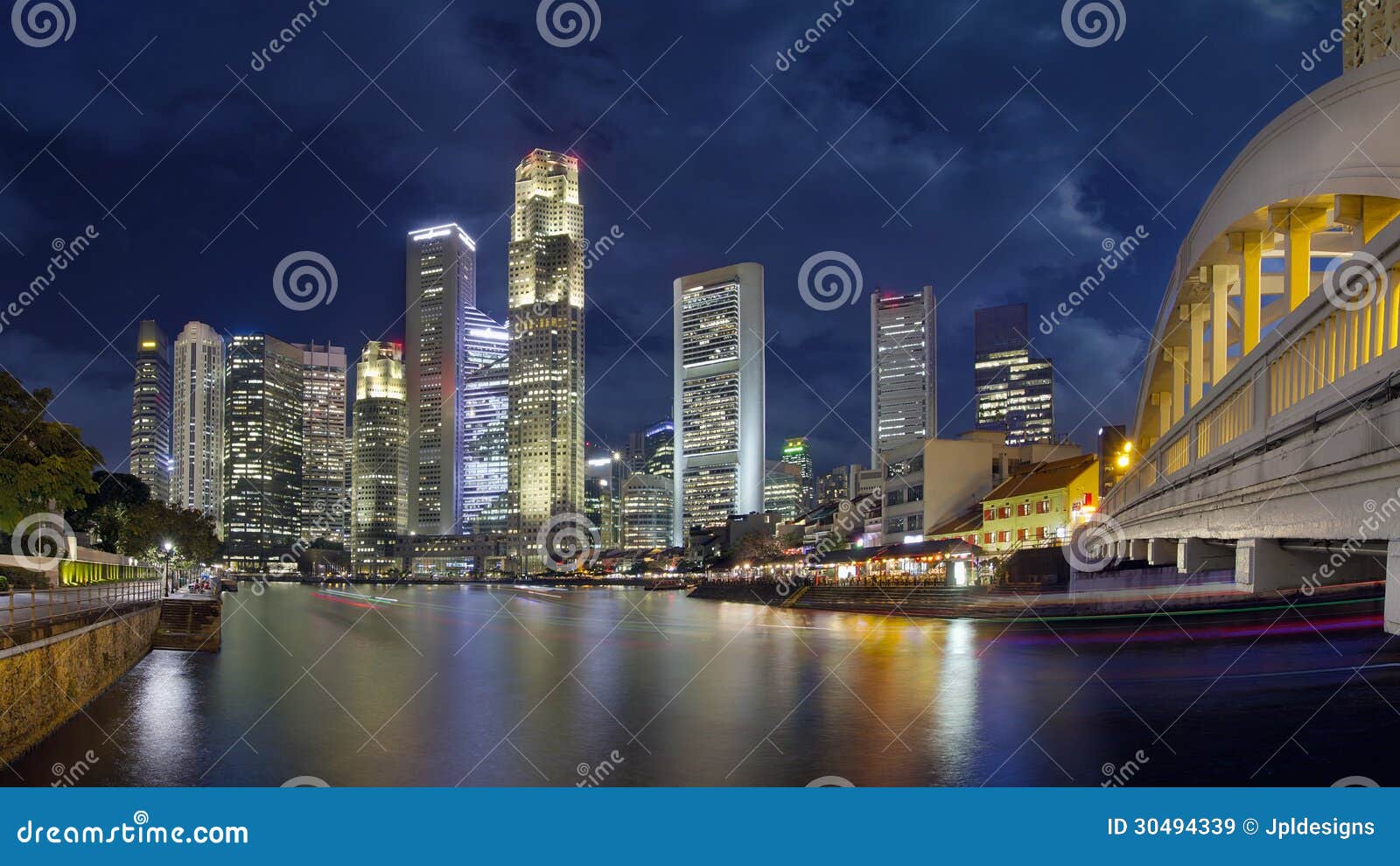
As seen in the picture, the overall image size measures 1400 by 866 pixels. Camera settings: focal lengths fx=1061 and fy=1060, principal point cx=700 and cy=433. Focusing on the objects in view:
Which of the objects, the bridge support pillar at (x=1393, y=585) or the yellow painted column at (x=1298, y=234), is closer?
the bridge support pillar at (x=1393, y=585)

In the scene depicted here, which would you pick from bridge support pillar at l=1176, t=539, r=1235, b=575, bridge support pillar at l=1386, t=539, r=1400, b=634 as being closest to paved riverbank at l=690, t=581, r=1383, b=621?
bridge support pillar at l=1176, t=539, r=1235, b=575

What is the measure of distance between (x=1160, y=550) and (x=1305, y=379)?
11.5 meters

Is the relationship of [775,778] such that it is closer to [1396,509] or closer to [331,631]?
[1396,509]

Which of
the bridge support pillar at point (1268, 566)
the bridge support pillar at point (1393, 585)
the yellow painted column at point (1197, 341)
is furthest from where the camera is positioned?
the yellow painted column at point (1197, 341)

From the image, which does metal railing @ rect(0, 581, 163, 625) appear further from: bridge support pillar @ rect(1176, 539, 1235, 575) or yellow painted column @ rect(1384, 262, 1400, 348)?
bridge support pillar @ rect(1176, 539, 1235, 575)

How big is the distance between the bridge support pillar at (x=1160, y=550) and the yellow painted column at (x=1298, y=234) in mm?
6598

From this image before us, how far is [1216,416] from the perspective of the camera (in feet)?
44.8

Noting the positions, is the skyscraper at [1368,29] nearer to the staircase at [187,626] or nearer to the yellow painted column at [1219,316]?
the yellow painted column at [1219,316]

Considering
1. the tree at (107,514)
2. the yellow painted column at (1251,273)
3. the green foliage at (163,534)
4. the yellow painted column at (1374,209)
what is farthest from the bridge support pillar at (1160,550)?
the green foliage at (163,534)

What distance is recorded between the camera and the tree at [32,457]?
1136 inches

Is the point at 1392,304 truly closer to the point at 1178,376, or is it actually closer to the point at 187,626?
the point at 1178,376

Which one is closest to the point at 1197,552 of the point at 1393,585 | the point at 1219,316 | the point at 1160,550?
the point at 1160,550

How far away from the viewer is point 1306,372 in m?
9.55

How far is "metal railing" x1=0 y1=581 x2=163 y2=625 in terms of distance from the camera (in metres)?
19.8
